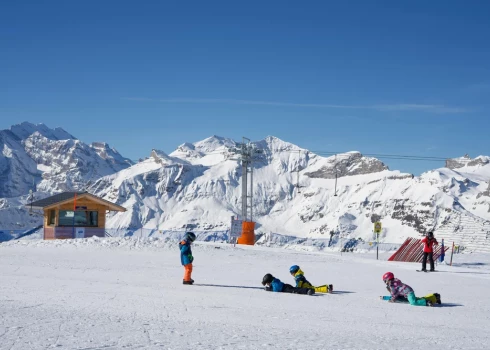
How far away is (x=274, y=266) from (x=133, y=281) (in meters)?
7.93

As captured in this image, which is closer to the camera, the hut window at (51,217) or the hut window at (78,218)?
the hut window at (78,218)

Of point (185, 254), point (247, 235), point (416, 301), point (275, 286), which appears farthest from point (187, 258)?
point (247, 235)

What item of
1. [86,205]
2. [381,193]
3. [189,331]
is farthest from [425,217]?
[189,331]

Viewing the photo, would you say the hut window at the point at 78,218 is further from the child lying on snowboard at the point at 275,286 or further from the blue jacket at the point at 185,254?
the child lying on snowboard at the point at 275,286

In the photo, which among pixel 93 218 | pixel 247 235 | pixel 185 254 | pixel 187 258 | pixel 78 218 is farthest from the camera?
pixel 247 235

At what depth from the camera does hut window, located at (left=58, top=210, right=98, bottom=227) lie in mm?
35062

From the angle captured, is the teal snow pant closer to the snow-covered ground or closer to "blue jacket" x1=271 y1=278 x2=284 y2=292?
the snow-covered ground

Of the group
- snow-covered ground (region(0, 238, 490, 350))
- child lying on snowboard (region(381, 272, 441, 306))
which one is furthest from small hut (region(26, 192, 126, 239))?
child lying on snowboard (region(381, 272, 441, 306))


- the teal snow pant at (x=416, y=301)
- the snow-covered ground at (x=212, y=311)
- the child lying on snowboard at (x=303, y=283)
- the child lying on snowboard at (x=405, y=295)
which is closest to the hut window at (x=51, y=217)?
the snow-covered ground at (x=212, y=311)

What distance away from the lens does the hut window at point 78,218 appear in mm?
35062

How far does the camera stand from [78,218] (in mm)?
35688

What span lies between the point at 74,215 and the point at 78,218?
0.33m

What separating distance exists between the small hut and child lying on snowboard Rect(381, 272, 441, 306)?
83.9 feet

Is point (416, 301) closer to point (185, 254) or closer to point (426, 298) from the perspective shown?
point (426, 298)
